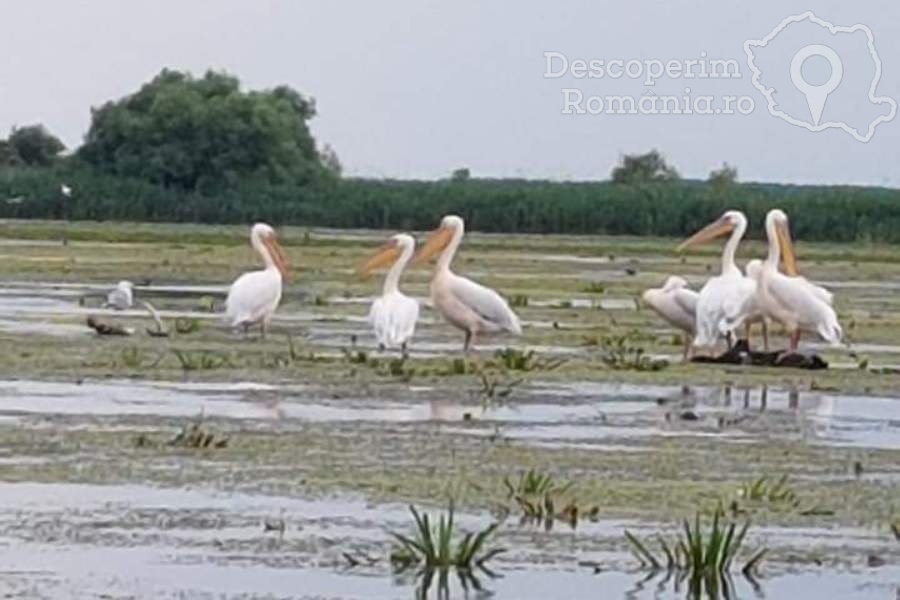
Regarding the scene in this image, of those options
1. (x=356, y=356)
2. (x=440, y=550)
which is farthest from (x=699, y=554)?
(x=356, y=356)

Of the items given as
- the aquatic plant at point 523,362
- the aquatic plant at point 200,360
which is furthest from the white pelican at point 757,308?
the aquatic plant at point 200,360

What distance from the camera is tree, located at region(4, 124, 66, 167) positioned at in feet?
299

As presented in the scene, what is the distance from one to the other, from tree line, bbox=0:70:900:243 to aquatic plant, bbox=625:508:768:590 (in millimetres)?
52493

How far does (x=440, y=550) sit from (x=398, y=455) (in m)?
3.92

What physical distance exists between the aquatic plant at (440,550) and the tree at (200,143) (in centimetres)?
6657

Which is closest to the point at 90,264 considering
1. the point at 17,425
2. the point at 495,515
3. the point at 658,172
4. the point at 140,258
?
the point at 140,258

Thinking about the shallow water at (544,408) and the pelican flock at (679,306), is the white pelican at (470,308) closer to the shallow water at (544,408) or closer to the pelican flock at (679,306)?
the pelican flock at (679,306)

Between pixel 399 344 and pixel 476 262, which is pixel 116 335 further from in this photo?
pixel 476 262

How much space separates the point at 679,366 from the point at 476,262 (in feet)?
82.6

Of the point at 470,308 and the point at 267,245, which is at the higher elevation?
the point at 267,245

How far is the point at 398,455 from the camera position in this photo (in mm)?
14594

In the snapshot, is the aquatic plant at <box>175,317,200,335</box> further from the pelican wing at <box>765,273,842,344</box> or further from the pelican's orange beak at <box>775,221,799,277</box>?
the pelican's orange beak at <box>775,221,799,277</box>

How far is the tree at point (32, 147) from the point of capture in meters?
91.1

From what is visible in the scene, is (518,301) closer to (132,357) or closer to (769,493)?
(132,357)
